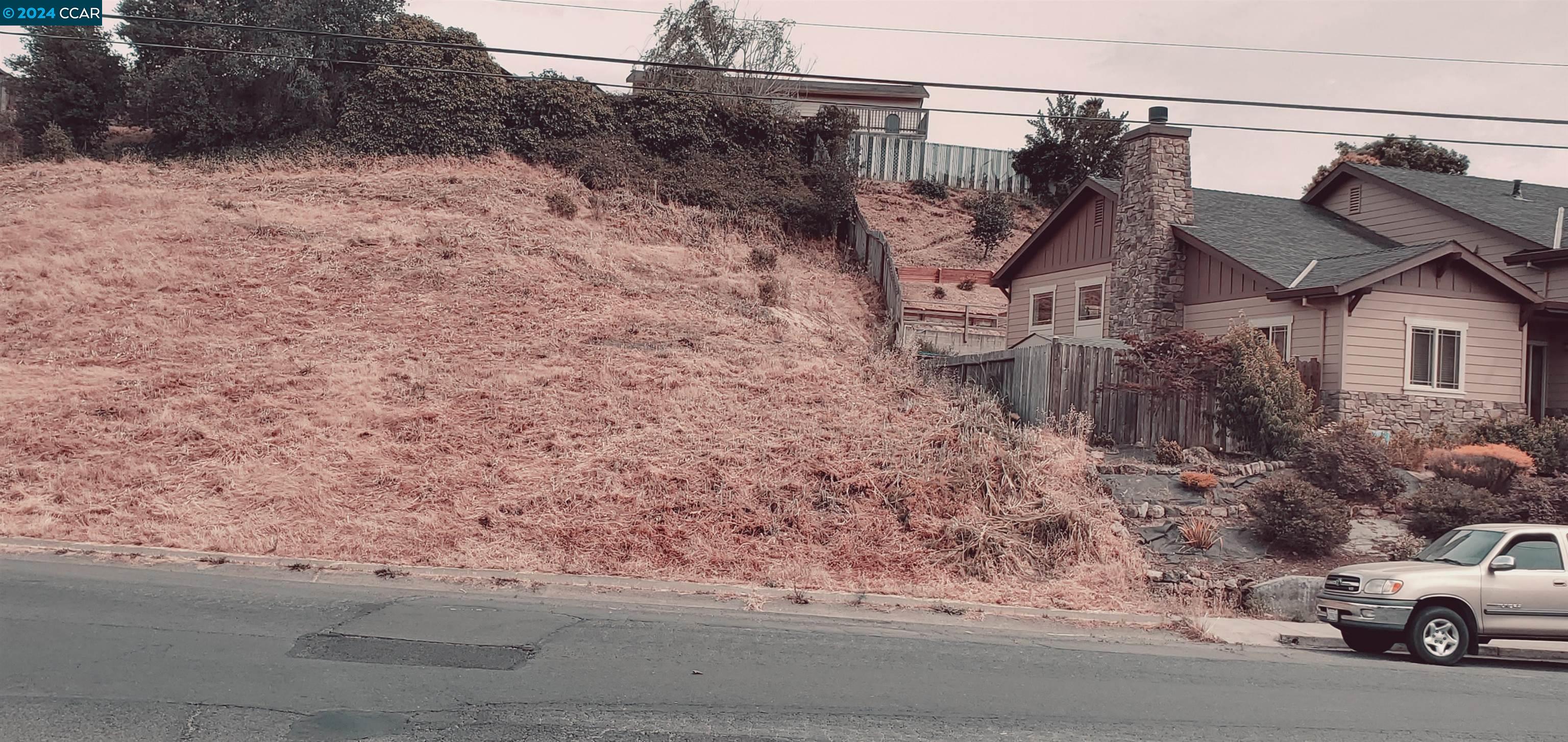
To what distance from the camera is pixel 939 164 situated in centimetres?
4769

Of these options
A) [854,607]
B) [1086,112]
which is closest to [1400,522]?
[854,607]

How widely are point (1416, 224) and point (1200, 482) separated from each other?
14.4m

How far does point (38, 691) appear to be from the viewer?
712 cm

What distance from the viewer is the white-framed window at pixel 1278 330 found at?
21297 mm

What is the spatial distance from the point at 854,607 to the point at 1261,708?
185 inches

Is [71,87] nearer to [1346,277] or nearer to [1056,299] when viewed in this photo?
[1056,299]

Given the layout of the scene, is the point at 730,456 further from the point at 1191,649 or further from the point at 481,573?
the point at 1191,649

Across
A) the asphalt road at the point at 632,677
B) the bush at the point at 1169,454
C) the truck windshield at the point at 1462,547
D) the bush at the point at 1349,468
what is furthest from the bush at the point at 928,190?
the asphalt road at the point at 632,677

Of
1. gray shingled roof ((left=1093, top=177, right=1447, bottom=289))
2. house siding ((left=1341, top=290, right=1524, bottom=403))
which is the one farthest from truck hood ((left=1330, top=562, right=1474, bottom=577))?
gray shingled roof ((left=1093, top=177, right=1447, bottom=289))

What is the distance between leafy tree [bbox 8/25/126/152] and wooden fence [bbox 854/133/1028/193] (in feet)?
89.1

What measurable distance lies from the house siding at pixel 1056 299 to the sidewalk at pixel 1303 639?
1429cm

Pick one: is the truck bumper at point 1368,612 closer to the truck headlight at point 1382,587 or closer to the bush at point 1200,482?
the truck headlight at point 1382,587

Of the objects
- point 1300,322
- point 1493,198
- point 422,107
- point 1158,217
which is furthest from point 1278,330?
point 422,107

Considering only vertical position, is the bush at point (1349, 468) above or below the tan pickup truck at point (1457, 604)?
above
